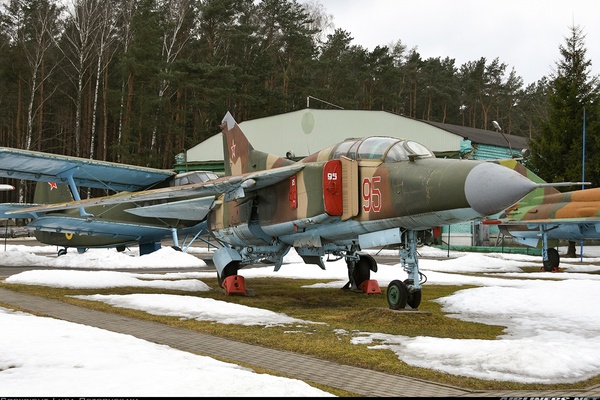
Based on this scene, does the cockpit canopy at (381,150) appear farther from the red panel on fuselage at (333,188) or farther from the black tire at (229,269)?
the black tire at (229,269)

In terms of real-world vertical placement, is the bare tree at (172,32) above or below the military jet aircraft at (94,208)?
above

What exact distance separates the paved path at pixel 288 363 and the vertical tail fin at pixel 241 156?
5.80 meters

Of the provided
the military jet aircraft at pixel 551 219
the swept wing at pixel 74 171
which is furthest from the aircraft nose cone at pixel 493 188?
the military jet aircraft at pixel 551 219

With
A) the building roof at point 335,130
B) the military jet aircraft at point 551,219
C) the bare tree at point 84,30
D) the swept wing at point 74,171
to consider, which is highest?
the bare tree at point 84,30

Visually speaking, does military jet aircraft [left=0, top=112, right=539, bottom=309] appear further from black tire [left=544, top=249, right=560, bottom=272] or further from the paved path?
black tire [left=544, top=249, right=560, bottom=272]

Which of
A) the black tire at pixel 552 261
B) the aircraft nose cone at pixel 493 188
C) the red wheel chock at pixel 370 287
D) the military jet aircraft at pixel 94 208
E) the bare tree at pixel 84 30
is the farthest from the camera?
the bare tree at pixel 84 30

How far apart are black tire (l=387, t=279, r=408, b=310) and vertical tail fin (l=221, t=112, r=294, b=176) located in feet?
15.4

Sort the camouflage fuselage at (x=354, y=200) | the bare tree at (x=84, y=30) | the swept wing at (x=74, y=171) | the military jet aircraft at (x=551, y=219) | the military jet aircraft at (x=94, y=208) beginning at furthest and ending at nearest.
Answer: the bare tree at (x=84, y=30)
the military jet aircraft at (x=551, y=219)
the military jet aircraft at (x=94, y=208)
the swept wing at (x=74, y=171)
the camouflage fuselage at (x=354, y=200)

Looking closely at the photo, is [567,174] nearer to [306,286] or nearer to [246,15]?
[306,286]

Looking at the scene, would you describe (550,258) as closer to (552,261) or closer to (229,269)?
(552,261)

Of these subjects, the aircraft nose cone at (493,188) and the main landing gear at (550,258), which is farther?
the main landing gear at (550,258)

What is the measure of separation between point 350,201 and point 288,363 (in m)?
4.87

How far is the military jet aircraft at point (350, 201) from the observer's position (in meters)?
9.66

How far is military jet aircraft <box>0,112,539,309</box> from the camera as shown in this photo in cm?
966
